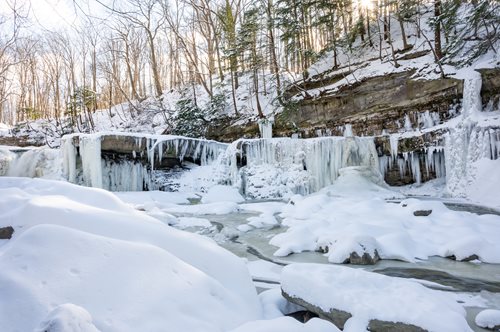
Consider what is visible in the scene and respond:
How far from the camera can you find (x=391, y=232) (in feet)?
16.2

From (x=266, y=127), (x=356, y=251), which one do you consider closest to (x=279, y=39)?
(x=266, y=127)

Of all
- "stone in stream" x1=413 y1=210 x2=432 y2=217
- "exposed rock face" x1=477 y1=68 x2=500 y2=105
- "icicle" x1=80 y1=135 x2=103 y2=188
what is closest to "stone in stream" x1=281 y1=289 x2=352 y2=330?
"stone in stream" x1=413 y1=210 x2=432 y2=217

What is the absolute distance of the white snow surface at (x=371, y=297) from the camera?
214 cm

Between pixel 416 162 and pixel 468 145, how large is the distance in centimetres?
207

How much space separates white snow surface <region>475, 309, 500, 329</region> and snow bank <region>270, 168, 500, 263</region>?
1.66 metres

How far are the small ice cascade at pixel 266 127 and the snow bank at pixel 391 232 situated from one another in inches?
310

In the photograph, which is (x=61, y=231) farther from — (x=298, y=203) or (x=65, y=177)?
(x=65, y=177)

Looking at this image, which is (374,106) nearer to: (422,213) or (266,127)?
(266,127)

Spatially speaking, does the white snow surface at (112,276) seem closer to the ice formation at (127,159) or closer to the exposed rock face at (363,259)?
the exposed rock face at (363,259)

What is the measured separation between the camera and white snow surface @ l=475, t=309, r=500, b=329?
2.42m

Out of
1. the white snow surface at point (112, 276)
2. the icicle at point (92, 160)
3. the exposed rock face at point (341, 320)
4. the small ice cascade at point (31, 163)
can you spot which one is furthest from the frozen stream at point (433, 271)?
the small ice cascade at point (31, 163)

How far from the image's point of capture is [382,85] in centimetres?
1295

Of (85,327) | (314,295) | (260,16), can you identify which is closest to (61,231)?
(85,327)

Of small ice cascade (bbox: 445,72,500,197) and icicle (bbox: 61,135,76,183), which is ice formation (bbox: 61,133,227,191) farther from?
small ice cascade (bbox: 445,72,500,197)
